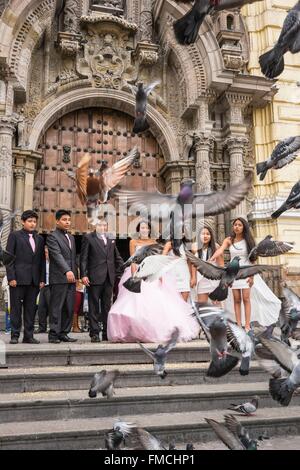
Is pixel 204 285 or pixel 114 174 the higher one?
pixel 114 174

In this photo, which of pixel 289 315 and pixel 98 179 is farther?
pixel 98 179

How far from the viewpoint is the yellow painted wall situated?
10.7 m

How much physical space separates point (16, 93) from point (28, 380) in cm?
723

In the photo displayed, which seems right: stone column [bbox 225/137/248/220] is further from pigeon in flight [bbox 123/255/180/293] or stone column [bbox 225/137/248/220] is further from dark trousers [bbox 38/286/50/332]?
pigeon in flight [bbox 123/255/180/293]

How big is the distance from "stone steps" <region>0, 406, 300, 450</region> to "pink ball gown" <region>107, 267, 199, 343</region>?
176 cm

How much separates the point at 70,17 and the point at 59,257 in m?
7.06

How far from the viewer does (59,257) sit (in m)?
5.72

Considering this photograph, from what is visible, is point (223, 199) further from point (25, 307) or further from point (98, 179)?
point (25, 307)

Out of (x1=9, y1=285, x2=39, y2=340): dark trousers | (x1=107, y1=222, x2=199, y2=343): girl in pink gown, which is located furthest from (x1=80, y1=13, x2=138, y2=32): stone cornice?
(x1=9, y1=285, x2=39, y2=340): dark trousers

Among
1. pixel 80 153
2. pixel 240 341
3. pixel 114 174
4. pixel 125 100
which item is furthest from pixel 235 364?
pixel 125 100

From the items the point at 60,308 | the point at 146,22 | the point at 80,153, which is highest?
the point at 146,22

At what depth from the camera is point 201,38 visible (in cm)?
1030

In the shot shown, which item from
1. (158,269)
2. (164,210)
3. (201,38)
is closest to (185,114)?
(201,38)

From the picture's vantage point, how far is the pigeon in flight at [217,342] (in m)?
3.07
